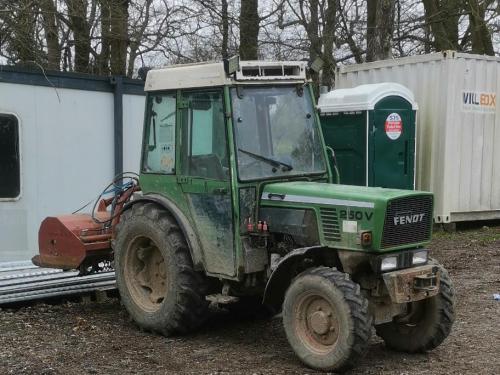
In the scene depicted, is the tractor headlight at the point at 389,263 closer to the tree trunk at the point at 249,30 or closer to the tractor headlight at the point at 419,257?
the tractor headlight at the point at 419,257

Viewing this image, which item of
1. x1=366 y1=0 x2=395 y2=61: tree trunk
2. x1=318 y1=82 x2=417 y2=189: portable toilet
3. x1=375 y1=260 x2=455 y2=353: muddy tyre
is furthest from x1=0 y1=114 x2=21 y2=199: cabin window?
x1=366 y1=0 x2=395 y2=61: tree trunk

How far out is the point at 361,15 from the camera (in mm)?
16922

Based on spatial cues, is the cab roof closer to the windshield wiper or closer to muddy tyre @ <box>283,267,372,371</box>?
the windshield wiper

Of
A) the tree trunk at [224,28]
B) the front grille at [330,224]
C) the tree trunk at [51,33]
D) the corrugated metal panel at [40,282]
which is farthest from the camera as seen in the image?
the tree trunk at [224,28]

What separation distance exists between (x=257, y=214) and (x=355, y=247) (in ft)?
2.98

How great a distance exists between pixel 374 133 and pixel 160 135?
196 inches

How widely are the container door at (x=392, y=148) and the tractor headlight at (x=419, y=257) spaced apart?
522 cm

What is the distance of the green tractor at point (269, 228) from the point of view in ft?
15.7

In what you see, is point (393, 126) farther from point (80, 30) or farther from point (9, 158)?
point (80, 30)

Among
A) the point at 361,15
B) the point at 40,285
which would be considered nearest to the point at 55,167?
the point at 40,285

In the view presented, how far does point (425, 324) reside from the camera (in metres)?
5.16

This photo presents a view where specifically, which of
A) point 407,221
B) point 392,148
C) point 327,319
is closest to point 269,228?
point 327,319

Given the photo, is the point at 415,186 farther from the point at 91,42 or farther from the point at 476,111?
the point at 91,42

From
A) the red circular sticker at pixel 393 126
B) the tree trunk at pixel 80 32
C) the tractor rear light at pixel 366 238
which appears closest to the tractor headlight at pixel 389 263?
the tractor rear light at pixel 366 238
